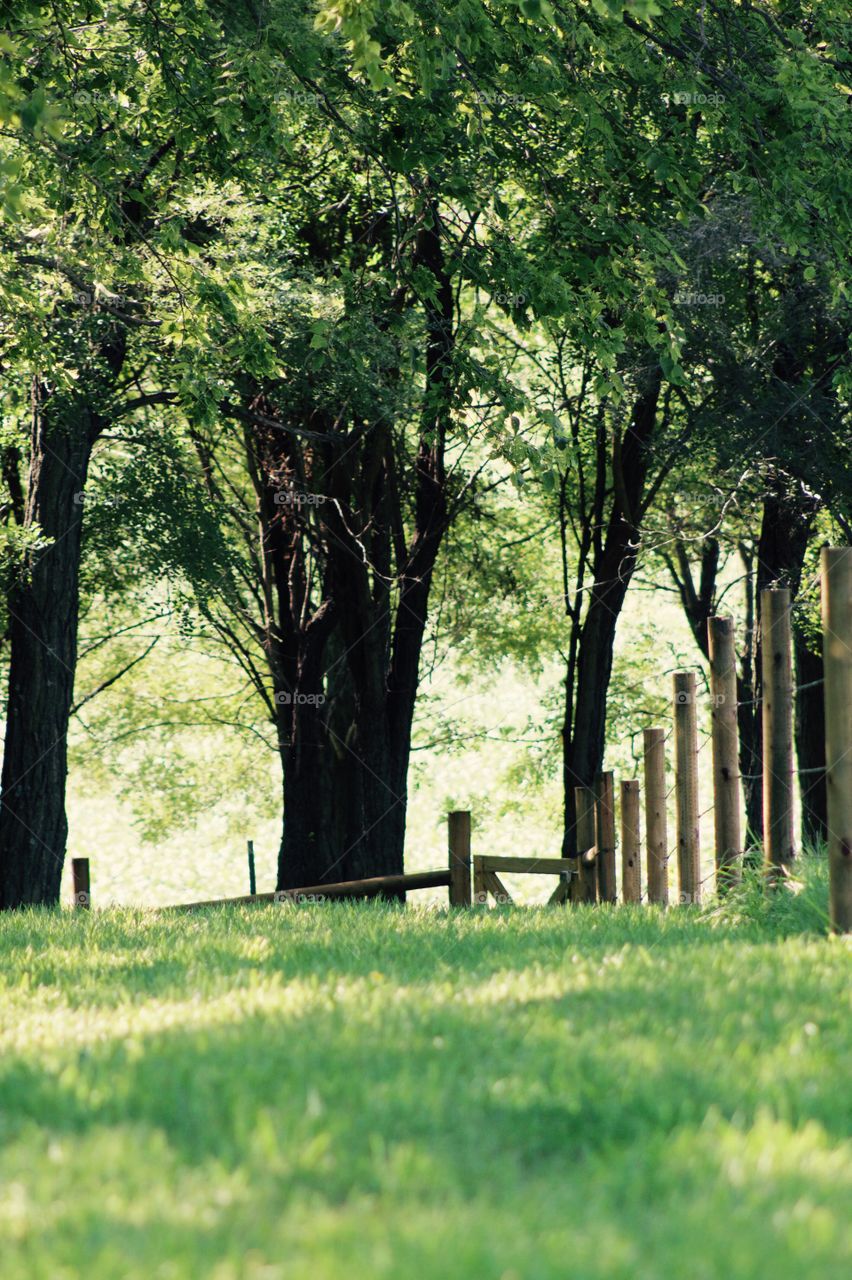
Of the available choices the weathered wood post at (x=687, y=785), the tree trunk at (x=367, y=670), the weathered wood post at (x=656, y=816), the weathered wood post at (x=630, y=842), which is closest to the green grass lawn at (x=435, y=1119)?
the weathered wood post at (x=687, y=785)

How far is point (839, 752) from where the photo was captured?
7695mm

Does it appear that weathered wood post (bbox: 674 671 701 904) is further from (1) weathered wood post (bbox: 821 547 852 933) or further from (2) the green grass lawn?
(2) the green grass lawn

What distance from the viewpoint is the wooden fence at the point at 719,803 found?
25.5 ft

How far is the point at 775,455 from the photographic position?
56.0 ft

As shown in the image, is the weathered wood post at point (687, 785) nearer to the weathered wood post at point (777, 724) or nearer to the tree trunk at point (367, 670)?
the weathered wood post at point (777, 724)

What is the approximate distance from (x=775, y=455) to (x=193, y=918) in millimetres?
9987

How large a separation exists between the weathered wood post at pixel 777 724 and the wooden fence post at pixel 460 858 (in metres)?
5.96

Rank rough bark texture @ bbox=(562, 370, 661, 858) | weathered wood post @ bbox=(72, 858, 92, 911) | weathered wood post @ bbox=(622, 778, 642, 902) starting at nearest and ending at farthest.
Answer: weathered wood post @ bbox=(622, 778, 642, 902) < weathered wood post @ bbox=(72, 858, 92, 911) < rough bark texture @ bbox=(562, 370, 661, 858)

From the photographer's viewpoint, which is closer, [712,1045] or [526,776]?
[712,1045]

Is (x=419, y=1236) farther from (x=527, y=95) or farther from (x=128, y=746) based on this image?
(x=128, y=746)

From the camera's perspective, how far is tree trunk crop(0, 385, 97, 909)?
615 inches

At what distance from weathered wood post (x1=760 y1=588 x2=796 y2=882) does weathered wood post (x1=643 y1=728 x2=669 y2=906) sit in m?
3.48

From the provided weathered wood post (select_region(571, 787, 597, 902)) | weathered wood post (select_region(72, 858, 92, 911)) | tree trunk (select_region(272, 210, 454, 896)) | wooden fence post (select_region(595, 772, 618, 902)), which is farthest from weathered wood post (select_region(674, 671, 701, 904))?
weathered wood post (select_region(72, 858, 92, 911))

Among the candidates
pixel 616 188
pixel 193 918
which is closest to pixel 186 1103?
pixel 193 918
